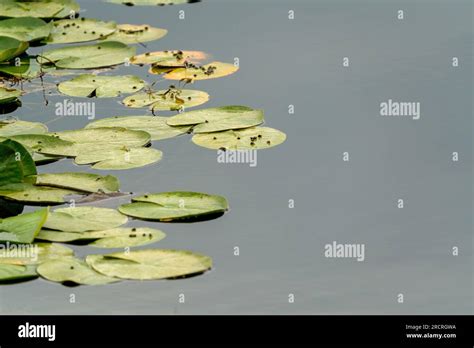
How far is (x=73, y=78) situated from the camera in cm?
474

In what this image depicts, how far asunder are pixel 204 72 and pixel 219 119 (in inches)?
22.9

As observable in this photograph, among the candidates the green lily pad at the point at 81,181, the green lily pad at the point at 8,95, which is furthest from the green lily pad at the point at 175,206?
the green lily pad at the point at 8,95

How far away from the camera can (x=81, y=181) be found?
3.70 metres

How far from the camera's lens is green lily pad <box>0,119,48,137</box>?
414 centimetres

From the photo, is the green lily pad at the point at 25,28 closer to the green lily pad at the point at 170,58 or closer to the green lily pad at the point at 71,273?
the green lily pad at the point at 170,58

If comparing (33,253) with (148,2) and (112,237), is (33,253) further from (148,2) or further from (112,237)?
(148,2)

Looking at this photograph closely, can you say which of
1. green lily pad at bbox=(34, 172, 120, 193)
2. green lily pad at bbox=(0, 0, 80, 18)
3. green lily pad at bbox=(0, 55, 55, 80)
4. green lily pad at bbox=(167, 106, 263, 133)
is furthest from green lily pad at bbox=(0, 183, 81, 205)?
green lily pad at bbox=(0, 0, 80, 18)

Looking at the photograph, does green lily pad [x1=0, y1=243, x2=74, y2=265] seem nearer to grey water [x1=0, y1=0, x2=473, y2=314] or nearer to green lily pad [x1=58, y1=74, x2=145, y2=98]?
grey water [x1=0, y1=0, x2=473, y2=314]

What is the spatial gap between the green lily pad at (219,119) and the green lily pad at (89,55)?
0.76 metres

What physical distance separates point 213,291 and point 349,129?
131 centimetres

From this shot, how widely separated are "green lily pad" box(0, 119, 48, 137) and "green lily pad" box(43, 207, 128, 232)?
0.74m

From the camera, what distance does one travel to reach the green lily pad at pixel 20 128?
4.14 meters

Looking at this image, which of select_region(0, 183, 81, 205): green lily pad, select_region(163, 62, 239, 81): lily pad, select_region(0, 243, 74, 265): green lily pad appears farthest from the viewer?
Answer: select_region(163, 62, 239, 81): lily pad

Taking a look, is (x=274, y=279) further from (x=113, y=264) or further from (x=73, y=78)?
(x=73, y=78)
